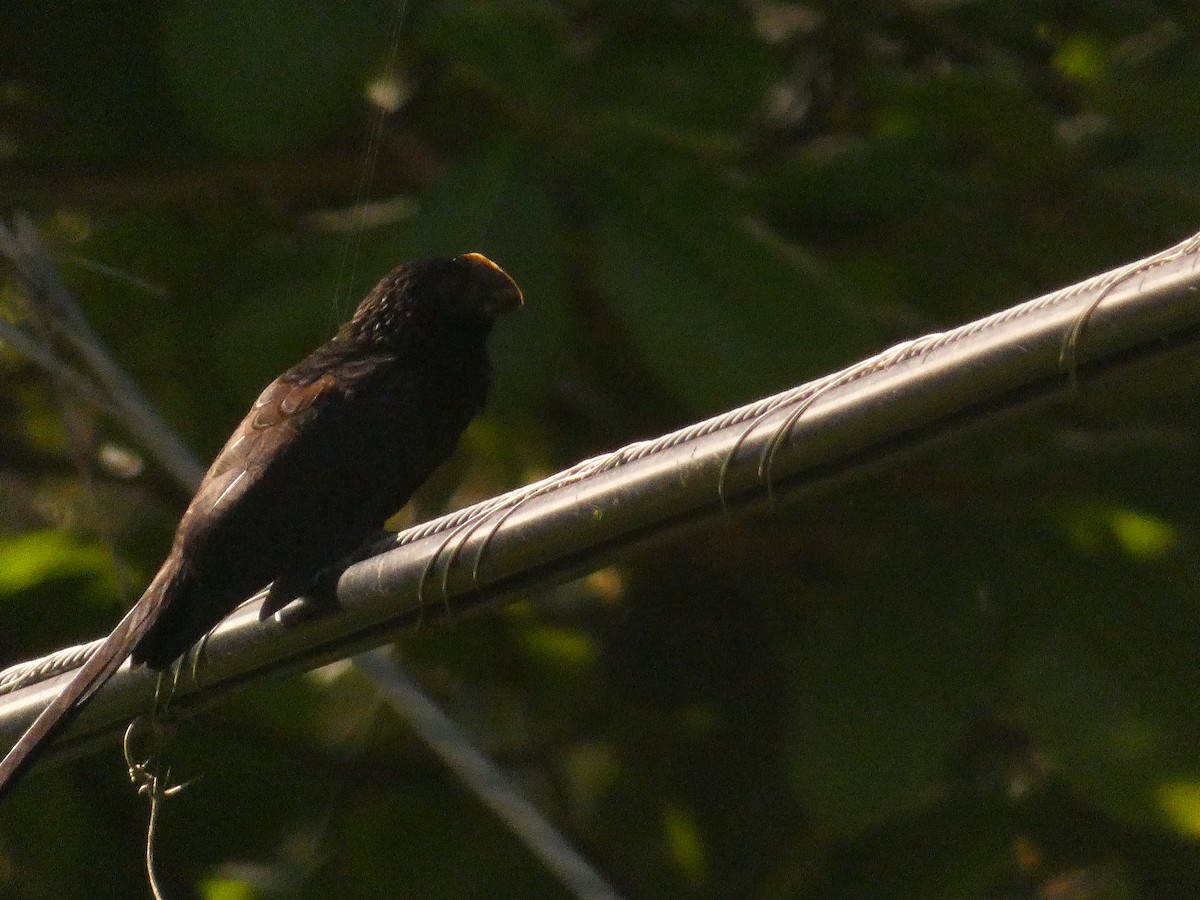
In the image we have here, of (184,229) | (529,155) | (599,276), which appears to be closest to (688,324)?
(599,276)

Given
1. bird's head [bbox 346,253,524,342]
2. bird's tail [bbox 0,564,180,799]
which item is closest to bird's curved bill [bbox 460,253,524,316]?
bird's head [bbox 346,253,524,342]

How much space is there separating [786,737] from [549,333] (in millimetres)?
1189

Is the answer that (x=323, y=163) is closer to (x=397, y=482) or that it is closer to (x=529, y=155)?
(x=529, y=155)

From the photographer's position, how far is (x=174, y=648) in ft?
10.2

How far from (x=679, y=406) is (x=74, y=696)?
2.41 meters

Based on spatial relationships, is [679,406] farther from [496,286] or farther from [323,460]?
[323,460]

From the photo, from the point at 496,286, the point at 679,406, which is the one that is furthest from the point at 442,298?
the point at 679,406

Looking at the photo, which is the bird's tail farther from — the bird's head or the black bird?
the bird's head

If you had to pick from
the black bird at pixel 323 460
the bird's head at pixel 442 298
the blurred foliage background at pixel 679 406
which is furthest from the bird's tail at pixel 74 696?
the bird's head at pixel 442 298

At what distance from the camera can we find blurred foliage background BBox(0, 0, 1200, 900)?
14.1 feet

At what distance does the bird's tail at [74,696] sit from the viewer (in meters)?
2.83

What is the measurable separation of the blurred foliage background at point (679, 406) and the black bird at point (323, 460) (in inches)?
7.3

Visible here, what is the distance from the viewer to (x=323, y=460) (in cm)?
370

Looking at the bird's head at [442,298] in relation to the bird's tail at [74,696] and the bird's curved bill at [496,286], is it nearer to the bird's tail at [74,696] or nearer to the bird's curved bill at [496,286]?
Answer: the bird's curved bill at [496,286]
